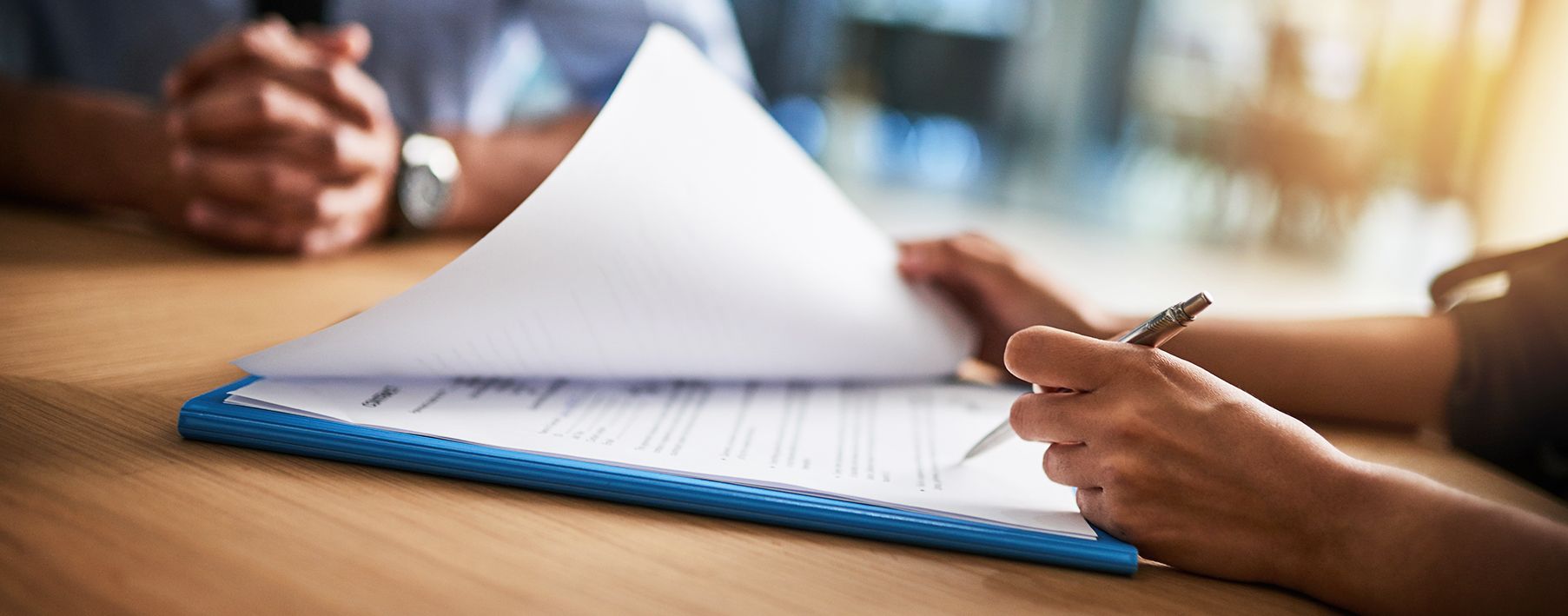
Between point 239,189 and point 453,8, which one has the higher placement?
point 453,8

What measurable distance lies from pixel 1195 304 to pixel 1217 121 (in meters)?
5.74

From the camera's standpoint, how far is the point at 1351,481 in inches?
14.5

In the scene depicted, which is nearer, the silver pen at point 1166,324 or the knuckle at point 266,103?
the silver pen at point 1166,324

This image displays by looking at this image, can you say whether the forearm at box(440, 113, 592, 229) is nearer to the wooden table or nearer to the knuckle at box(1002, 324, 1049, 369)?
the wooden table

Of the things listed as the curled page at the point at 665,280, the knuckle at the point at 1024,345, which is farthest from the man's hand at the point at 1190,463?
the curled page at the point at 665,280

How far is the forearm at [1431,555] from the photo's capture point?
0.34 meters

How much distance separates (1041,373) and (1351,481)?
122 mm

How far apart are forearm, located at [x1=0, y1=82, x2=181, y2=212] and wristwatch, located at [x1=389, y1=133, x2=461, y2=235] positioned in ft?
0.62

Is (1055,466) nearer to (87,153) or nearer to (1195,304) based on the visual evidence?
(1195,304)

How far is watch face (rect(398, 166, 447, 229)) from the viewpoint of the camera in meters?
0.87

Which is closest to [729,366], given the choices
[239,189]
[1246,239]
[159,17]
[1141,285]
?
[239,189]

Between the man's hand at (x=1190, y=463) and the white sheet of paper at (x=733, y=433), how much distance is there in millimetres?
29

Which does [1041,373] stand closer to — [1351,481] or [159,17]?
[1351,481]

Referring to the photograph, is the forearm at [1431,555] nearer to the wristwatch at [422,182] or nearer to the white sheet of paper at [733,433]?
the white sheet of paper at [733,433]
